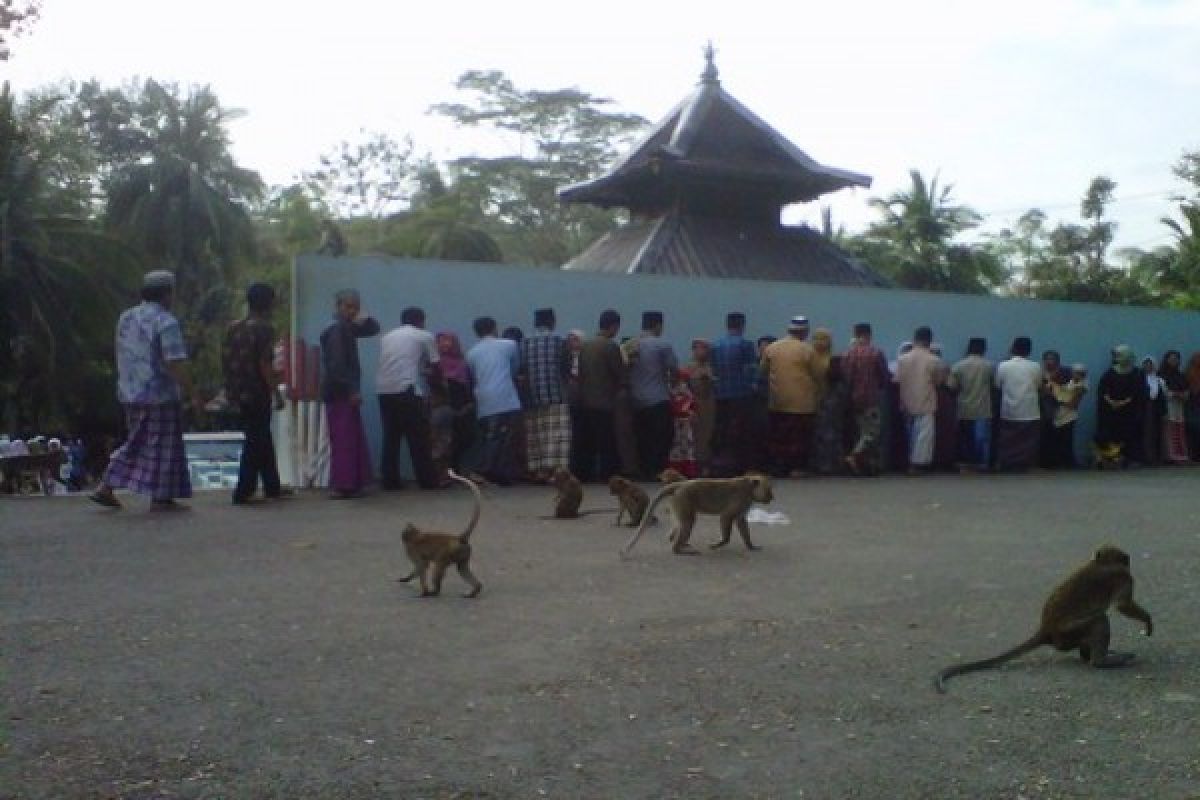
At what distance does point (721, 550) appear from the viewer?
8.05m

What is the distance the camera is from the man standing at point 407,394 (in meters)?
11.2

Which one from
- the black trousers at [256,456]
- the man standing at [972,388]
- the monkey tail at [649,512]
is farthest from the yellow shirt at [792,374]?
the monkey tail at [649,512]

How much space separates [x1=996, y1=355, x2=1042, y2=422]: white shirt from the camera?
15.0m

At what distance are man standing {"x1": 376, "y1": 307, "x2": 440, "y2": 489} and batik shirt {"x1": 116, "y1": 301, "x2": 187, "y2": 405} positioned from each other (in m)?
2.16

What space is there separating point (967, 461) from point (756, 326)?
3.04 m

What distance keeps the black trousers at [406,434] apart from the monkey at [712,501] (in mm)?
3867

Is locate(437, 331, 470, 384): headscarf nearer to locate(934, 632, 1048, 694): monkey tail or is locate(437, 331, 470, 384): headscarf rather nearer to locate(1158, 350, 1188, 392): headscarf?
locate(934, 632, 1048, 694): monkey tail

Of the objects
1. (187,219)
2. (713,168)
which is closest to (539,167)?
(187,219)

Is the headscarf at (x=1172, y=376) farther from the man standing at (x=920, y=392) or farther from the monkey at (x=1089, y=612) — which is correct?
the monkey at (x=1089, y=612)

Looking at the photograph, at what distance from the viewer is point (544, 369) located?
12.1 metres

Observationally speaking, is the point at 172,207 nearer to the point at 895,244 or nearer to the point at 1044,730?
the point at 895,244

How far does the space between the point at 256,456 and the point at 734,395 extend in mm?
5106

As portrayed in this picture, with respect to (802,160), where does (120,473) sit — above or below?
below

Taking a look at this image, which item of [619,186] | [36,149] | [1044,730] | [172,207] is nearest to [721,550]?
[1044,730]
